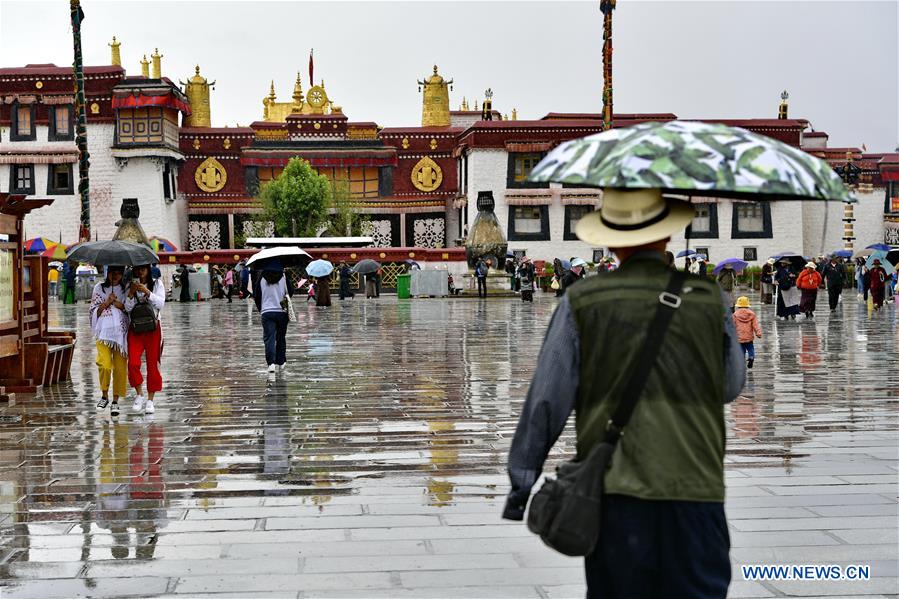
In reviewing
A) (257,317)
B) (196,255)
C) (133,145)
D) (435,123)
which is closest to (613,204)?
(257,317)

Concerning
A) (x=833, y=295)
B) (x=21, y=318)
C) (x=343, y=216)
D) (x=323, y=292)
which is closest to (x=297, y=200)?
(x=343, y=216)

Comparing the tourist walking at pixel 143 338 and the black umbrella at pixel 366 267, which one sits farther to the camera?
the black umbrella at pixel 366 267

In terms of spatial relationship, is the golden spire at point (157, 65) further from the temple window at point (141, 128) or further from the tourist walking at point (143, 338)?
the tourist walking at point (143, 338)

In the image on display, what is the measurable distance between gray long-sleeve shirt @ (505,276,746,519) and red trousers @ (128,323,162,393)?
8027 mm

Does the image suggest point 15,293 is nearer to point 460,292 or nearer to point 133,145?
point 460,292

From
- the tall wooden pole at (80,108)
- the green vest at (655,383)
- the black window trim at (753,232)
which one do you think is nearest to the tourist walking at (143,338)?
the green vest at (655,383)

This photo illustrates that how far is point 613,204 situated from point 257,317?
2662 centimetres

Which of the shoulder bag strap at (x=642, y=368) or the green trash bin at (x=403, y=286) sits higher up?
the shoulder bag strap at (x=642, y=368)

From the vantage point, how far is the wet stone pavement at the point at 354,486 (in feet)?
17.8

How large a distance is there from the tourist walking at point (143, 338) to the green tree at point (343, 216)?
156ft

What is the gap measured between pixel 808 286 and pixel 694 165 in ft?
74.9

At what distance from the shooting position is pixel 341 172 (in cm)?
6150

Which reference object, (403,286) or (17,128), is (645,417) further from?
(17,128)

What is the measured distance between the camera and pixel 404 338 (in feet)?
69.1
